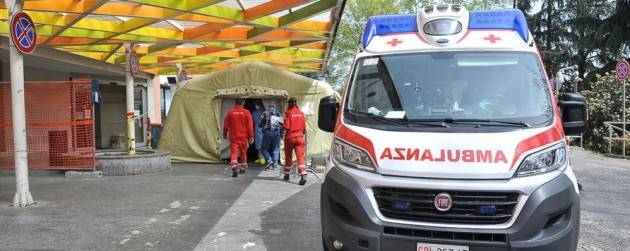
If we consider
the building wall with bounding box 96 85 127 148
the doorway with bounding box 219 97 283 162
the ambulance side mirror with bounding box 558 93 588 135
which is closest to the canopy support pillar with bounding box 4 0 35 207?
the doorway with bounding box 219 97 283 162

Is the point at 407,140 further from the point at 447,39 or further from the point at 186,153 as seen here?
the point at 186,153

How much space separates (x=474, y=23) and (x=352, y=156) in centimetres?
177

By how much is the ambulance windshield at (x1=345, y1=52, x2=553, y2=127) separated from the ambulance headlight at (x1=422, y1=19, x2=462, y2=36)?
7.6 inches

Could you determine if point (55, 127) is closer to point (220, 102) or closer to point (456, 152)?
point (220, 102)

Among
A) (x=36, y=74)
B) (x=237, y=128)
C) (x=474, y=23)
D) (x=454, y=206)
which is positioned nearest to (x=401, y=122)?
(x=454, y=206)

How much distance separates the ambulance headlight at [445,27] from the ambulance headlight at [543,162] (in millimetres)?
1330

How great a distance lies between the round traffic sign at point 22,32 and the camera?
729cm

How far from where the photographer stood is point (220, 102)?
13.9 meters

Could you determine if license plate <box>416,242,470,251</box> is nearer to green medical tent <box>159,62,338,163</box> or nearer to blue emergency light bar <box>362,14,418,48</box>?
blue emergency light bar <box>362,14,418,48</box>

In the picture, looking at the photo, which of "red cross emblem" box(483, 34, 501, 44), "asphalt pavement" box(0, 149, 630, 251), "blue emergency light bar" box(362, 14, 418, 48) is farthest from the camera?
"asphalt pavement" box(0, 149, 630, 251)

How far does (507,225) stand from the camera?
11.7 feet

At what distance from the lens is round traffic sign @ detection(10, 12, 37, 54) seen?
23.9 ft

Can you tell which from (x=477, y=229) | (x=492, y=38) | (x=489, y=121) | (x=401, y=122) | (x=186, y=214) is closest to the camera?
(x=477, y=229)

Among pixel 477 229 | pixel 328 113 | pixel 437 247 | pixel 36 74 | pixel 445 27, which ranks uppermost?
pixel 36 74
